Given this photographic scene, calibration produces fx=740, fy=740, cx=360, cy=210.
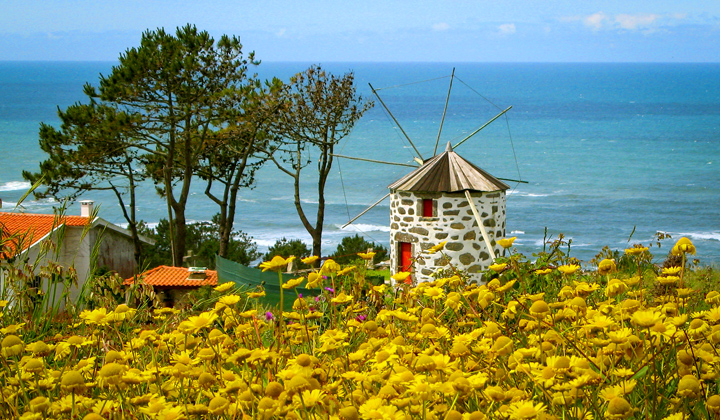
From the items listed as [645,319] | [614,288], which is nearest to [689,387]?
[645,319]

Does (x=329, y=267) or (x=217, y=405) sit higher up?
(x=329, y=267)

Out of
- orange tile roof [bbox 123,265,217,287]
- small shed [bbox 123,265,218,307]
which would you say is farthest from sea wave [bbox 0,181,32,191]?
small shed [bbox 123,265,218,307]

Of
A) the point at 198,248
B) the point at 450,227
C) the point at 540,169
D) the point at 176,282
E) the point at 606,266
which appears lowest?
the point at 198,248

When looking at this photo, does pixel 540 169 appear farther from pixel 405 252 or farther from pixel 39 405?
pixel 39 405

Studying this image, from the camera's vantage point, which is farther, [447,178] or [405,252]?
[405,252]

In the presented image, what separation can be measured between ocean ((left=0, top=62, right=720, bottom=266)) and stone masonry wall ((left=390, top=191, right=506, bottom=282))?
320 cm

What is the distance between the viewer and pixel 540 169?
226 ft

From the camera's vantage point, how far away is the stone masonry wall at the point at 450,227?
42.7 ft

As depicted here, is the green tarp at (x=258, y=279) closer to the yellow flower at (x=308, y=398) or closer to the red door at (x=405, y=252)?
the red door at (x=405, y=252)

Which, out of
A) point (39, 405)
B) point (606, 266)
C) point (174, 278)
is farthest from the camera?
point (174, 278)

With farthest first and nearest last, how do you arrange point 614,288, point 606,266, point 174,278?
1. point 174,278
2. point 606,266
3. point 614,288

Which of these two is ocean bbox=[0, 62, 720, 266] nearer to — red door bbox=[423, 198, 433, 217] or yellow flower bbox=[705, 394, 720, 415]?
red door bbox=[423, 198, 433, 217]

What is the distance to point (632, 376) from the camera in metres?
1.94

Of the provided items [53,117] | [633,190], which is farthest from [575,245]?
[53,117]
